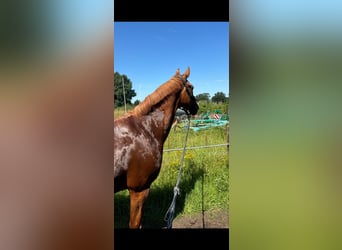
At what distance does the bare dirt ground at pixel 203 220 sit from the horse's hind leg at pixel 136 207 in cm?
63

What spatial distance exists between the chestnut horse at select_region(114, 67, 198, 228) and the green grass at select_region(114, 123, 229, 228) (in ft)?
1.83

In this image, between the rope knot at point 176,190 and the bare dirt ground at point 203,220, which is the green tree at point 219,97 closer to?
the rope knot at point 176,190

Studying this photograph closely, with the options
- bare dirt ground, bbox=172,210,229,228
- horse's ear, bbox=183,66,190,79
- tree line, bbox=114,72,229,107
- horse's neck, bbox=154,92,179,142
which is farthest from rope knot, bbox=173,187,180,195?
horse's ear, bbox=183,66,190,79

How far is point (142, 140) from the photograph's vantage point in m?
2.40

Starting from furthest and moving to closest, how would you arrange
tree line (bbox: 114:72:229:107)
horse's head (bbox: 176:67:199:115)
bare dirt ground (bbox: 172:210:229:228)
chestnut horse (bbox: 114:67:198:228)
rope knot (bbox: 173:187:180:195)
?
bare dirt ground (bbox: 172:210:229:228) → rope knot (bbox: 173:187:180:195) → tree line (bbox: 114:72:229:107) → horse's head (bbox: 176:67:199:115) → chestnut horse (bbox: 114:67:198:228)

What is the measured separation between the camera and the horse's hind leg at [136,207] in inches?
97.3

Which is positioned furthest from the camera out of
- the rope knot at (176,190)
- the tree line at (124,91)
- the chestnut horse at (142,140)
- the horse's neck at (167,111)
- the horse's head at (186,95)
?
the rope knot at (176,190)

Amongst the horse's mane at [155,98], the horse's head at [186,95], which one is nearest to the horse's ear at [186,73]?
the horse's head at [186,95]

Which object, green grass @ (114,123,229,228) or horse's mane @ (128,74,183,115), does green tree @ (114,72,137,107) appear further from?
green grass @ (114,123,229,228)

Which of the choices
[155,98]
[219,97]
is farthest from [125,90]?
[219,97]

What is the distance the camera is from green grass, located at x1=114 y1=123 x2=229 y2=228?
121 inches

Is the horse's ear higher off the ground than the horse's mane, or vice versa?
the horse's ear
